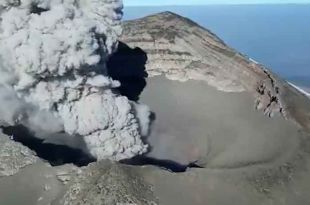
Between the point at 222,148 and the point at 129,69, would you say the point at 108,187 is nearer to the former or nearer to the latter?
the point at 222,148

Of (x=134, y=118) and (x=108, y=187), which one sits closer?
(x=108, y=187)

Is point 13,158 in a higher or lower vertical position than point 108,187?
lower

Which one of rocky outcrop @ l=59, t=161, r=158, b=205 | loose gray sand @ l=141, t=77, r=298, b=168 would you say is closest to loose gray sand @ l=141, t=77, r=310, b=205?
loose gray sand @ l=141, t=77, r=298, b=168

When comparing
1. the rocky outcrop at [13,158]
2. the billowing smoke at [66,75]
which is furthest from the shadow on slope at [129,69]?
the rocky outcrop at [13,158]

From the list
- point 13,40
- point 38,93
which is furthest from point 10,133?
point 13,40

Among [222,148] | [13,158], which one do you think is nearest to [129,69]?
[222,148]

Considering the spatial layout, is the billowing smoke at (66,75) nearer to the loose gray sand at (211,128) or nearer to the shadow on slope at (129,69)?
the loose gray sand at (211,128)
